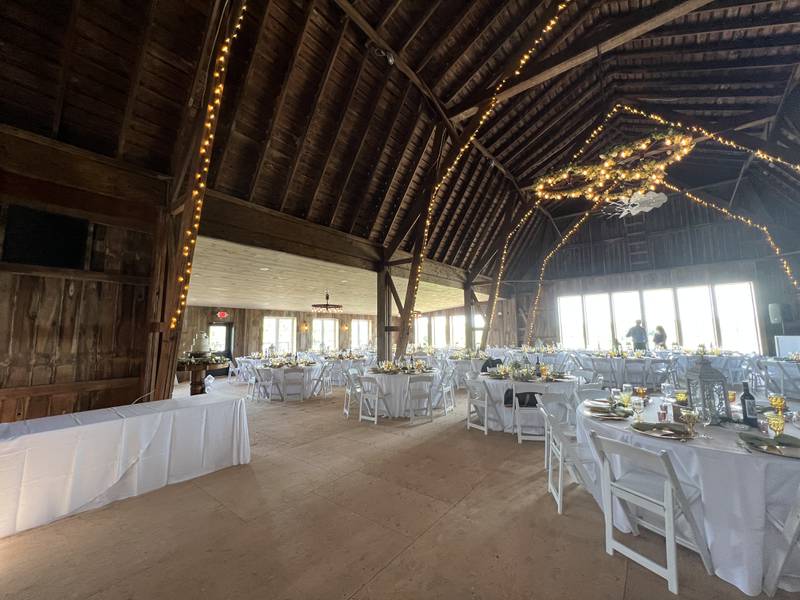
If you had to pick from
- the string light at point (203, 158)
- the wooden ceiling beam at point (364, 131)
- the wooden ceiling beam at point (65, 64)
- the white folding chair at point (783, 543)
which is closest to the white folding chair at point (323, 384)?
the wooden ceiling beam at point (364, 131)

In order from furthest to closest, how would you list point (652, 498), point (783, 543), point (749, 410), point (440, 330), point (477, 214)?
point (440, 330) → point (477, 214) → point (749, 410) → point (652, 498) → point (783, 543)

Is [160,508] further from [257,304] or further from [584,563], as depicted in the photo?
[257,304]

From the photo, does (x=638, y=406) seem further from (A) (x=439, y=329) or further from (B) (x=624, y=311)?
(A) (x=439, y=329)

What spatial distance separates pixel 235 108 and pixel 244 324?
12225mm

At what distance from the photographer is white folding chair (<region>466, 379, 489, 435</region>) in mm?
4900

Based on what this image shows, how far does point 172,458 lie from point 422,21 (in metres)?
6.52

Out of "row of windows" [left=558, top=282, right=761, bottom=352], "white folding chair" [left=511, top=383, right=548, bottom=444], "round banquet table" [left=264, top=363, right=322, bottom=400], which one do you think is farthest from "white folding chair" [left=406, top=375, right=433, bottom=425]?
"row of windows" [left=558, top=282, right=761, bottom=352]

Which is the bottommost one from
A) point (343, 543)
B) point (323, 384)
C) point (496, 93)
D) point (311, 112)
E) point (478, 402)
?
point (343, 543)

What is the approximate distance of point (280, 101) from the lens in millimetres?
4586

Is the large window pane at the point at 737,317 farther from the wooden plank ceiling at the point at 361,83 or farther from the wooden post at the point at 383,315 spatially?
the wooden post at the point at 383,315

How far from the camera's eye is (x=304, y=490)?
317 centimetres

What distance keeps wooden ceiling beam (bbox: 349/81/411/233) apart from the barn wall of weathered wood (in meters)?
8.43

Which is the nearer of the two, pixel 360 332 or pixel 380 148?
pixel 380 148

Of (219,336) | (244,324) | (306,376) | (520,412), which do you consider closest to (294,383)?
(306,376)
